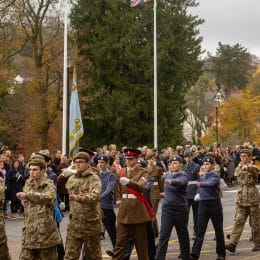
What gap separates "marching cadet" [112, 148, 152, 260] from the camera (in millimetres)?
10133

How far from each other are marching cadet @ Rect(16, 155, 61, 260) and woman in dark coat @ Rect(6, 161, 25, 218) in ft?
34.3

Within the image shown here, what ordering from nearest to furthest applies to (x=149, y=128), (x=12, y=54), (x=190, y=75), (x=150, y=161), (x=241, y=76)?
(x=150, y=161) → (x=12, y=54) → (x=149, y=128) → (x=190, y=75) → (x=241, y=76)

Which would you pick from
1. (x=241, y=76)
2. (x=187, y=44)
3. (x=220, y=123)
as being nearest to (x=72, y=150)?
(x=187, y=44)

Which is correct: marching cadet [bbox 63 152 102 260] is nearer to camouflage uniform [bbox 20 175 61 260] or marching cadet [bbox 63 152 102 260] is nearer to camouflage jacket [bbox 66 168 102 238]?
camouflage jacket [bbox 66 168 102 238]

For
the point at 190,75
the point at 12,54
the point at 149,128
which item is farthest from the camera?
the point at 190,75

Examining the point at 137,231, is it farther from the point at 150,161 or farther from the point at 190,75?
the point at 190,75

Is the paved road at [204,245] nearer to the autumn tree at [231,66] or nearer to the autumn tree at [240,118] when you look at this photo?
the autumn tree at [240,118]

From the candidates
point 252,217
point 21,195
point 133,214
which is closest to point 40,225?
point 21,195

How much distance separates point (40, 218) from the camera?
8.59 meters

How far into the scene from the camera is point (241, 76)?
91.6m

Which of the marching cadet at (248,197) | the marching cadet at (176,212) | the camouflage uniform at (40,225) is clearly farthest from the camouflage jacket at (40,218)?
the marching cadet at (248,197)

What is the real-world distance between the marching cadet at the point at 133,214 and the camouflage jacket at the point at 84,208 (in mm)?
791

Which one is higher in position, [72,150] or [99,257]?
[72,150]

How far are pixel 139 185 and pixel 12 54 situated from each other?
2917 cm
